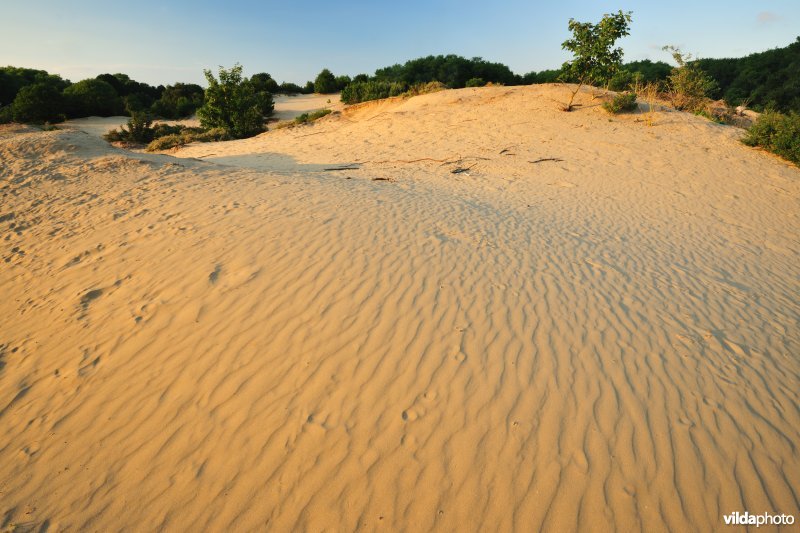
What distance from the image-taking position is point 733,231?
7.40 meters

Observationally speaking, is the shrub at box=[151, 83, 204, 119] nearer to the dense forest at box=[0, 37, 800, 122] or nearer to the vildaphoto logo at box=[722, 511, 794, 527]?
the dense forest at box=[0, 37, 800, 122]

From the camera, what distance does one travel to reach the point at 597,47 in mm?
13586

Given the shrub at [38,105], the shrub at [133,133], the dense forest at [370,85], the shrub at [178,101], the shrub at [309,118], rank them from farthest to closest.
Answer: the shrub at [178,101], the dense forest at [370,85], the shrub at [309,118], the shrub at [38,105], the shrub at [133,133]

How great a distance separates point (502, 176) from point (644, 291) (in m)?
6.31

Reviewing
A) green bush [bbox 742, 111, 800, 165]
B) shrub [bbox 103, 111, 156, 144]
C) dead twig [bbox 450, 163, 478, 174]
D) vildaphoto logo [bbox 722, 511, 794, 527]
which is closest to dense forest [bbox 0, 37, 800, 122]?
shrub [bbox 103, 111, 156, 144]

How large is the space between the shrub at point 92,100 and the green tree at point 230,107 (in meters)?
10.3

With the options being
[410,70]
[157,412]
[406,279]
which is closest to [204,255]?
[157,412]

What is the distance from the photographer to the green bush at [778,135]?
1141 cm

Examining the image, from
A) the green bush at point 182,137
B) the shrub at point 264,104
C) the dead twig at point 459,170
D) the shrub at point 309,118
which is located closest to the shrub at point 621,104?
the dead twig at point 459,170

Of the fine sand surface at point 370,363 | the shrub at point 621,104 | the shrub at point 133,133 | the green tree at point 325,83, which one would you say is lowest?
the fine sand surface at point 370,363

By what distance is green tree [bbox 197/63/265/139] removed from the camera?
1812cm

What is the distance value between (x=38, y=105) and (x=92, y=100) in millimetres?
3733

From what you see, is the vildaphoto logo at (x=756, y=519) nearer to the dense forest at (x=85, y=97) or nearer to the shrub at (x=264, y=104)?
the dense forest at (x=85, y=97)

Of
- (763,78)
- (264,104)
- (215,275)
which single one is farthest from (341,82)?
(763,78)
